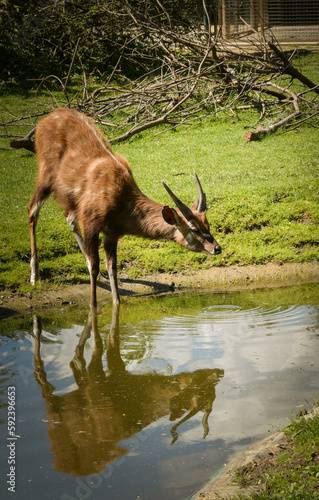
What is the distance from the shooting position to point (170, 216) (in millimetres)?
6301

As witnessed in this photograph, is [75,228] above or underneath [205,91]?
underneath

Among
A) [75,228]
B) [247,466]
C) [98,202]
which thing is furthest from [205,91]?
[247,466]

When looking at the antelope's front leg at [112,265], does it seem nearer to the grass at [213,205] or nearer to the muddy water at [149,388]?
the muddy water at [149,388]

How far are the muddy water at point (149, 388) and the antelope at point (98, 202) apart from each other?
2.84ft

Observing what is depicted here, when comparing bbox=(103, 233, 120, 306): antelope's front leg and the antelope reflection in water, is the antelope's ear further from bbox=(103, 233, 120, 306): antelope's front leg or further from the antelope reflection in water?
the antelope reflection in water

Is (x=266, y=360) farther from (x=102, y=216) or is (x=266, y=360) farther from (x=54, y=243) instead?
(x=54, y=243)

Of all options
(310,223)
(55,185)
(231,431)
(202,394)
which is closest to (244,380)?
(202,394)

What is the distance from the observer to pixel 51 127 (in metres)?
7.81

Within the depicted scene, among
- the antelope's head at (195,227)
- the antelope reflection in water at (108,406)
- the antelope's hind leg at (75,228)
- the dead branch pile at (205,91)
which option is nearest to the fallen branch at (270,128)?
the dead branch pile at (205,91)

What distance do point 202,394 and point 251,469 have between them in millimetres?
1220

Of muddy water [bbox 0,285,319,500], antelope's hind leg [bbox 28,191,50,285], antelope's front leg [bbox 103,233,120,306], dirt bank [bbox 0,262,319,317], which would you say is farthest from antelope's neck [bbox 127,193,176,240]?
antelope's hind leg [bbox 28,191,50,285]

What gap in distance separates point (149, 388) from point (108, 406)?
0.45 metres

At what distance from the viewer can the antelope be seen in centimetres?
634

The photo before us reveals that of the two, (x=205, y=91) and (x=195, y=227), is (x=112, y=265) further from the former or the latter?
(x=205, y=91)
